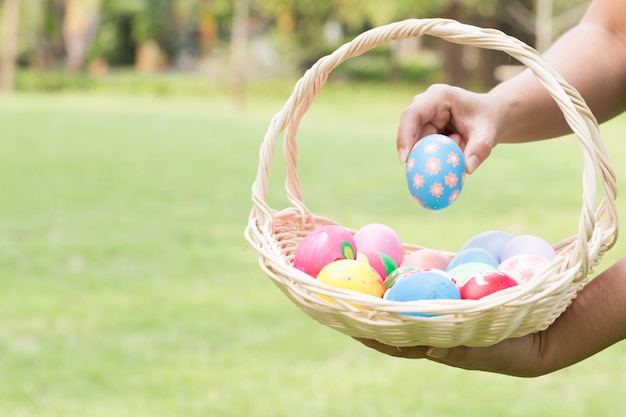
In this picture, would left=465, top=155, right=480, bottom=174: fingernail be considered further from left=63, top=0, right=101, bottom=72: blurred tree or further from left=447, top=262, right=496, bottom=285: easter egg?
left=63, top=0, right=101, bottom=72: blurred tree

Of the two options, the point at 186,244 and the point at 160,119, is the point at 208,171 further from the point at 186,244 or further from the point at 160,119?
the point at 160,119

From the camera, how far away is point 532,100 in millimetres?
1863

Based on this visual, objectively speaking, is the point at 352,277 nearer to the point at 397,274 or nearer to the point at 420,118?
the point at 397,274

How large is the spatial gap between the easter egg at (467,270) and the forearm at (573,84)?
0.25m

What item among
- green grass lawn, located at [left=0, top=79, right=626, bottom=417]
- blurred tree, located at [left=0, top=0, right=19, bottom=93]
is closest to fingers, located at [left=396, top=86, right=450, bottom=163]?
green grass lawn, located at [left=0, top=79, right=626, bottom=417]

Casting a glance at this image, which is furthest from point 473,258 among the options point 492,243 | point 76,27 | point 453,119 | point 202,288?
point 76,27

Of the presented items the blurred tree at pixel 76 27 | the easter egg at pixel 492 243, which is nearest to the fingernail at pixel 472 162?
the easter egg at pixel 492 243

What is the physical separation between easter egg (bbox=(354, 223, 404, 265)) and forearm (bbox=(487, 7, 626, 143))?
439 millimetres

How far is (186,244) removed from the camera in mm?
5594

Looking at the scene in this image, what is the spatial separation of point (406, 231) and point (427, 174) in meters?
4.12

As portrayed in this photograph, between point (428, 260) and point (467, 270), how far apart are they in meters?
0.19

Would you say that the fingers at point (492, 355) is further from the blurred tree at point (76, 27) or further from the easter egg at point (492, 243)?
the blurred tree at point (76, 27)

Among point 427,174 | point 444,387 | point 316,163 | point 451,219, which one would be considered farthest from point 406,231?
point 427,174

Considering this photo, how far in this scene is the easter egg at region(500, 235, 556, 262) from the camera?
6.61 ft
